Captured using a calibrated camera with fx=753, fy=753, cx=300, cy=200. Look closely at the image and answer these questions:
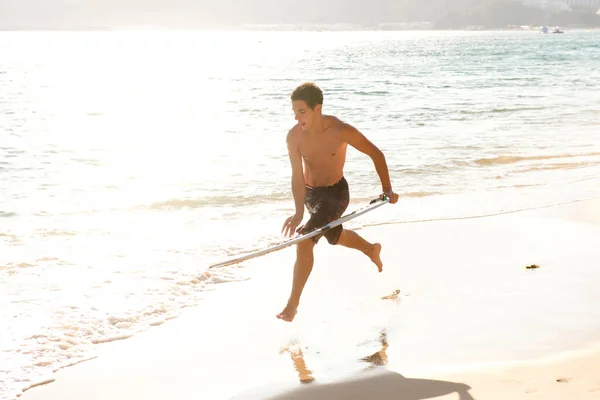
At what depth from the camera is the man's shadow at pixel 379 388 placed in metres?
3.76

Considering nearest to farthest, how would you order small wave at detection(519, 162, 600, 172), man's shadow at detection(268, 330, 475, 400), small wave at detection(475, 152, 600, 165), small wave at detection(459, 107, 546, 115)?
man's shadow at detection(268, 330, 475, 400) → small wave at detection(519, 162, 600, 172) → small wave at detection(475, 152, 600, 165) → small wave at detection(459, 107, 546, 115)

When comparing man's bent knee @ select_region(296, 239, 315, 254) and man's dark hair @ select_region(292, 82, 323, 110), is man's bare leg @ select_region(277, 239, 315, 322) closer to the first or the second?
man's bent knee @ select_region(296, 239, 315, 254)

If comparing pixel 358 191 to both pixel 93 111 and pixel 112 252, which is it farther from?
pixel 93 111

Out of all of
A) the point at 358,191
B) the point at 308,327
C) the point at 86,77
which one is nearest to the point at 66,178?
the point at 358,191

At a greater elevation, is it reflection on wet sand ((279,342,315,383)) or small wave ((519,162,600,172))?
reflection on wet sand ((279,342,315,383))

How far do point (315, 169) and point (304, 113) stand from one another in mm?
504

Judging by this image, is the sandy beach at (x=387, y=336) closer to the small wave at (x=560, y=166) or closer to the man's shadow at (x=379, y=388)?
the man's shadow at (x=379, y=388)

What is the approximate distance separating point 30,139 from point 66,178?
615cm

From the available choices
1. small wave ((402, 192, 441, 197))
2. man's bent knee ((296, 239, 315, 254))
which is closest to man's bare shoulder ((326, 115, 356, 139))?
man's bent knee ((296, 239, 315, 254))

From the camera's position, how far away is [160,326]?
203 inches

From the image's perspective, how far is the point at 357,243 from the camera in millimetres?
5410

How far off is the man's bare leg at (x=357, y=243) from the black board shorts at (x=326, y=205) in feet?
0.54

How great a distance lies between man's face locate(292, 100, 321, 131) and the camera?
15.4ft

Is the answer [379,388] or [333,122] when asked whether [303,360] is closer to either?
[379,388]
